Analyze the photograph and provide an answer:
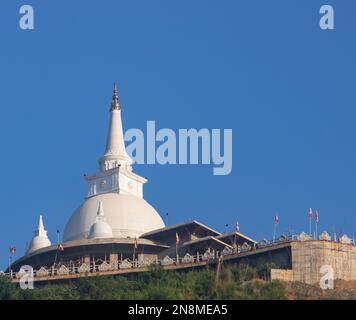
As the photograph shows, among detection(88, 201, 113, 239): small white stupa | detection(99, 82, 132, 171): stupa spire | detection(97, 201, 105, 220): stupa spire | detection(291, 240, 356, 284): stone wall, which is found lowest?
detection(291, 240, 356, 284): stone wall

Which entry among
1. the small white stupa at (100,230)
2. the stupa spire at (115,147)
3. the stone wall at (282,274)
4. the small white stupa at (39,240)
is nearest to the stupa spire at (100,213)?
the small white stupa at (100,230)

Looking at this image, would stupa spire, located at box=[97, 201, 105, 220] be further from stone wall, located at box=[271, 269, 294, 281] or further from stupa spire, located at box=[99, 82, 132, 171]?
stone wall, located at box=[271, 269, 294, 281]

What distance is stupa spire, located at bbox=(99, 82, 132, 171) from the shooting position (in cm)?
13075

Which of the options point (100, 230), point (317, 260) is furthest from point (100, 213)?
point (317, 260)

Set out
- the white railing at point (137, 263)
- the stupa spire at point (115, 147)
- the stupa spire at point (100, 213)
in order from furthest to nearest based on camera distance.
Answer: the stupa spire at point (115, 147) < the stupa spire at point (100, 213) < the white railing at point (137, 263)

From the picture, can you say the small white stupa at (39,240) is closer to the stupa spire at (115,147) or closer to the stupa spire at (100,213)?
the stupa spire at (100,213)

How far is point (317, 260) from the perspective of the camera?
9775 centimetres

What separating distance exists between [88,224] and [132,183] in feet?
32.8

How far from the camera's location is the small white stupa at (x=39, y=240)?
120562 millimetres

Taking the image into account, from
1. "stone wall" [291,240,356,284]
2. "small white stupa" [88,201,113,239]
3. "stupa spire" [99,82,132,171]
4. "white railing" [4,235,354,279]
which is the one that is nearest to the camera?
"stone wall" [291,240,356,284]

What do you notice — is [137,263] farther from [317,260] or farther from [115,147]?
[115,147]

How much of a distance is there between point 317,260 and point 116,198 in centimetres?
3095

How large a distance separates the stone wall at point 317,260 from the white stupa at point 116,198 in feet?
78.1

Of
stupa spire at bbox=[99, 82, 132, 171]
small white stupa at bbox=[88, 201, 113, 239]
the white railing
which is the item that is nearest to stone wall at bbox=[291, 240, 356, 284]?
the white railing
